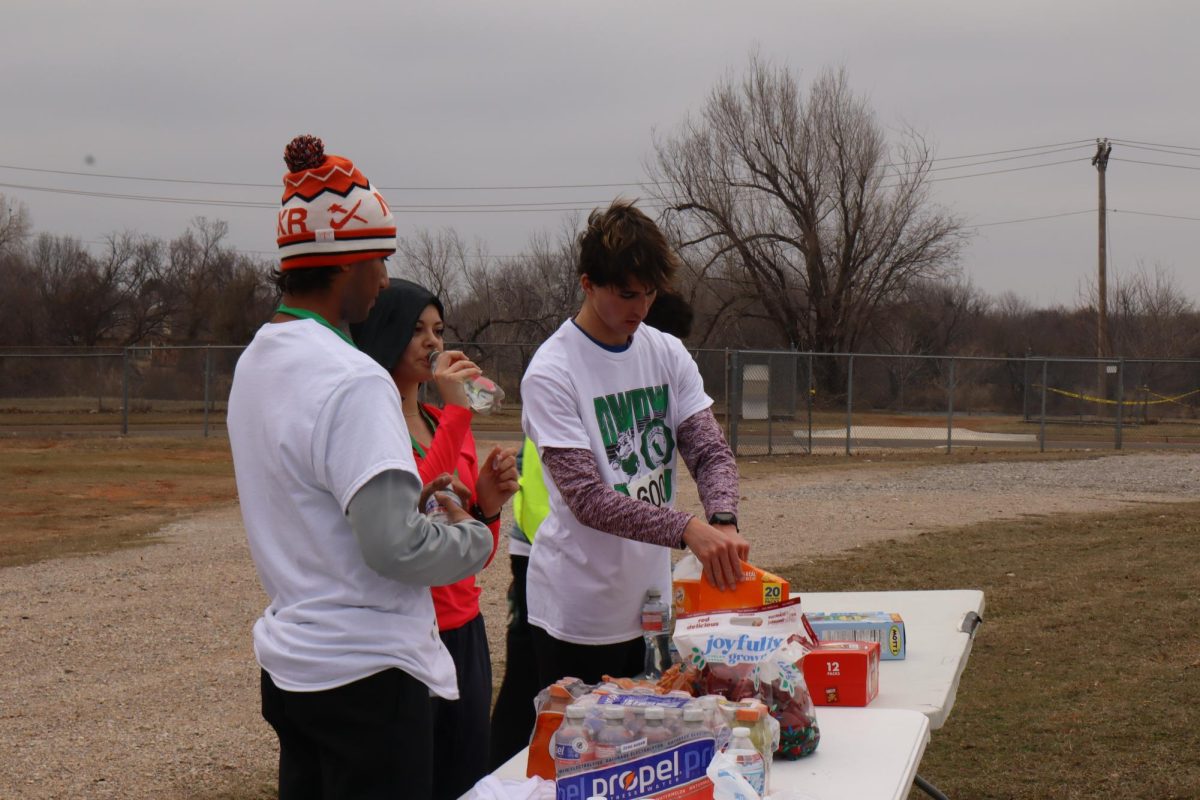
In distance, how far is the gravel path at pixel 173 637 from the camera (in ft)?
17.6

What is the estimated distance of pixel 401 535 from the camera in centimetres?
200

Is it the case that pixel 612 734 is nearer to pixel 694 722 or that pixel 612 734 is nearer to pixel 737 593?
pixel 694 722

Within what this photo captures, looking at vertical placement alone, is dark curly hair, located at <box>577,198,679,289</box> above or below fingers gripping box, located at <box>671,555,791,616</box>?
above

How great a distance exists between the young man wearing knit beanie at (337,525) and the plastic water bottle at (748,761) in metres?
0.52

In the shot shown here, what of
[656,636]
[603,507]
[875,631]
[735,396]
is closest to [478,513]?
[603,507]

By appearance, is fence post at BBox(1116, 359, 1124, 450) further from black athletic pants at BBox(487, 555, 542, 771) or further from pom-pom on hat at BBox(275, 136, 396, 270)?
pom-pom on hat at BBox(275, 136, 396, 270)

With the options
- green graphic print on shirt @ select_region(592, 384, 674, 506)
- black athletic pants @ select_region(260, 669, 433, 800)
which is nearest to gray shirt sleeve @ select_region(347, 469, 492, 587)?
black athletic pants @ select_region(260, 669, 433, 800)

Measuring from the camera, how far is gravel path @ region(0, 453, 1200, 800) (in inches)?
212

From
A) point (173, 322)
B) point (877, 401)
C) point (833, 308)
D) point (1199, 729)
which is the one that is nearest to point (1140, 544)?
point (1199, 729)

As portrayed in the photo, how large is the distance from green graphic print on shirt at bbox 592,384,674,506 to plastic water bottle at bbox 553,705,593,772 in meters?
0.96

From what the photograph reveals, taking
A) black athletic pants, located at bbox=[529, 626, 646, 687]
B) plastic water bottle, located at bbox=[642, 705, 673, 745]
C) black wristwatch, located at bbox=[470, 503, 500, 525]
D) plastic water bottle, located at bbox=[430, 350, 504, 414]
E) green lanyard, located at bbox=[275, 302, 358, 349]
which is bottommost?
black athletic pants, located at bbox=[529, 626, 646, 687]

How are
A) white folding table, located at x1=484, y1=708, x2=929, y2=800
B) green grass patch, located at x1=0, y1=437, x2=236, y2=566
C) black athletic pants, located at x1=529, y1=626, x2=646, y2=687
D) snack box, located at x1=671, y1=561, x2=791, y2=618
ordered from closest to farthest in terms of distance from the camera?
1. white folding table, located at x1=484, y1=708, x2=929, y2=800
2. snack box, located at x1=671, y1=561, x2=791, y2=618
3. black athletic pants, located at x1=529, y1=626, x2=646, y2=687
4. green grass patch, located at x1=0, y1=437, x2=236, y2=566

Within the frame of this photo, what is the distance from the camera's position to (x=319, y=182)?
220 cm

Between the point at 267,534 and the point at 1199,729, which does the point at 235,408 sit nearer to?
the point at 267,534
